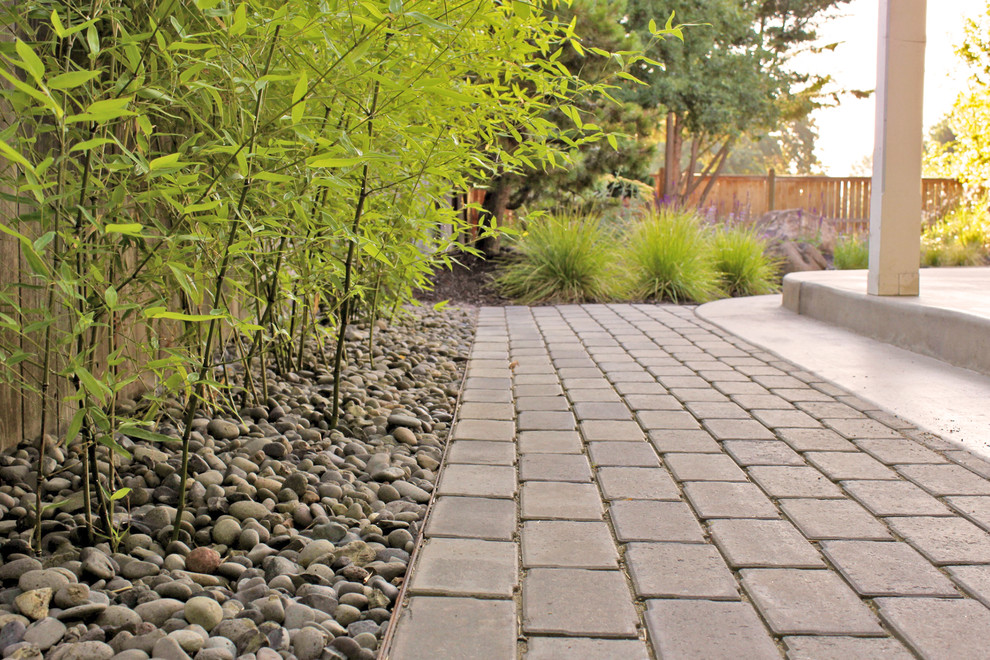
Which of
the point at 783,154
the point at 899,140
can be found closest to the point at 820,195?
the point at 899,140

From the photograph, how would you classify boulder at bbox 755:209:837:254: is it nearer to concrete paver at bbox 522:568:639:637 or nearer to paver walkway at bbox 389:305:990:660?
paver walkway at bbox 389:305:990:660

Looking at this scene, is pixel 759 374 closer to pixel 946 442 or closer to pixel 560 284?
pixel 946 442

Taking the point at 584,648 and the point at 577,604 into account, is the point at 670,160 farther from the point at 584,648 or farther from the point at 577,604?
the point at 584,648

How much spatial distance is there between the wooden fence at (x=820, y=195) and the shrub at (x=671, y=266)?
280 inches

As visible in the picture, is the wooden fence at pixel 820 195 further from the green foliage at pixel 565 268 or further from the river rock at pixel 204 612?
the river rock at pixel 204 612

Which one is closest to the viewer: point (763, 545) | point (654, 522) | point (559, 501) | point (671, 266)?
point (763, 545)

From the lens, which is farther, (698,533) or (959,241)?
(959,241)

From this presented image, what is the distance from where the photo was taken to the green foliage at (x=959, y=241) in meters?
9.97

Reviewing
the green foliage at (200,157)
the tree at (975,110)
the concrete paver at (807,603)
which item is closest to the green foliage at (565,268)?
the green foliage at (200,157)

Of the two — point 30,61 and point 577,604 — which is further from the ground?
point 30,61

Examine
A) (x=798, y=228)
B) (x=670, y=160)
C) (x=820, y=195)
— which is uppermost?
(x=670, y=160)

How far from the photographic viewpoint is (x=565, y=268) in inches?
291

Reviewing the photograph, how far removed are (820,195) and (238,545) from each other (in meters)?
16.9

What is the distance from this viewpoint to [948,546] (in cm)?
178
